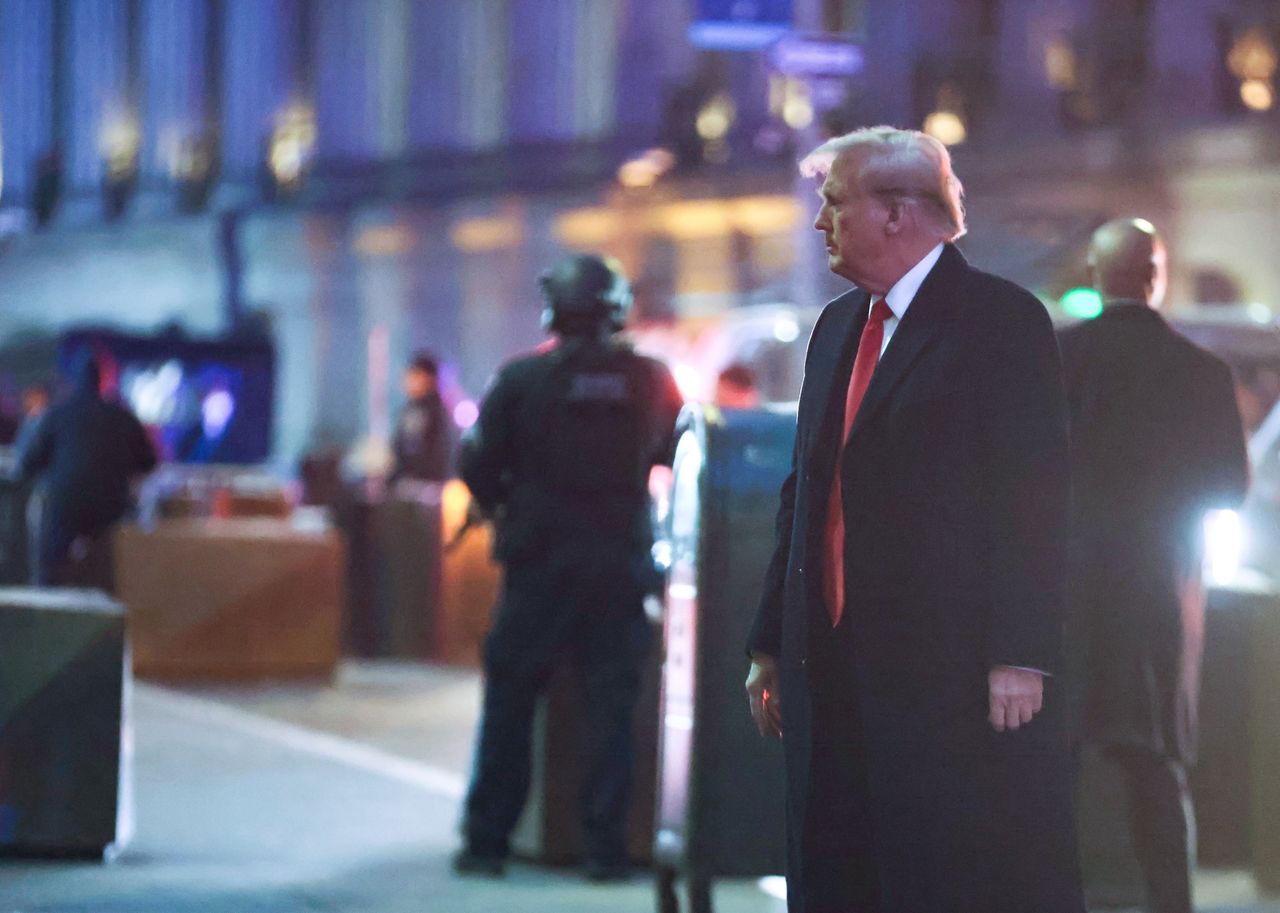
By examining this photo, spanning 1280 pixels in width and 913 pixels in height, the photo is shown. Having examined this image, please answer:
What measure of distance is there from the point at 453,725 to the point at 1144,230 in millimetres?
6523

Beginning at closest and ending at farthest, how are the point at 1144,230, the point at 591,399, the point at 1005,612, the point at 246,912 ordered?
the point at 1005,612, the point at 1144,230, the point at 246,912, the point at 591,399

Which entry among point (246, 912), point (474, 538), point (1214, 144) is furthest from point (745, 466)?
point (1214, 144)

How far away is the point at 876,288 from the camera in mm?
4594

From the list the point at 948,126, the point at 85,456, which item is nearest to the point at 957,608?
the point at 85,456

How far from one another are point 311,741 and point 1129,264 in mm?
5889

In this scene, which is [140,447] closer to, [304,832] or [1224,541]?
[304,832]

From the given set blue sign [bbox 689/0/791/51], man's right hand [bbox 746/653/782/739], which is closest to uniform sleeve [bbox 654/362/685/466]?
man's right hand [bbox 746/653/782/739]

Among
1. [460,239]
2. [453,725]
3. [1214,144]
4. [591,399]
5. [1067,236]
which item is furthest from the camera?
[460,239]

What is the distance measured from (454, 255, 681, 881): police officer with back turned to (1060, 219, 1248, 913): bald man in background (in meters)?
1.83

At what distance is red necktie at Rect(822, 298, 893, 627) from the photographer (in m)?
4.49

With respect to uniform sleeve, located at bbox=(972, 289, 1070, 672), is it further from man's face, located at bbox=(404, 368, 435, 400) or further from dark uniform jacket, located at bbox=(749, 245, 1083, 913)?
man's face, located at bbox=(404, 368, 435, 400)

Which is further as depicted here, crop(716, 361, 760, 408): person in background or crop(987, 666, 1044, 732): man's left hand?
crop(716, 361, 760, 408): person in background

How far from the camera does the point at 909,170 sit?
4531mm

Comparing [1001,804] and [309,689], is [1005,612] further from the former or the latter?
[309,689]
